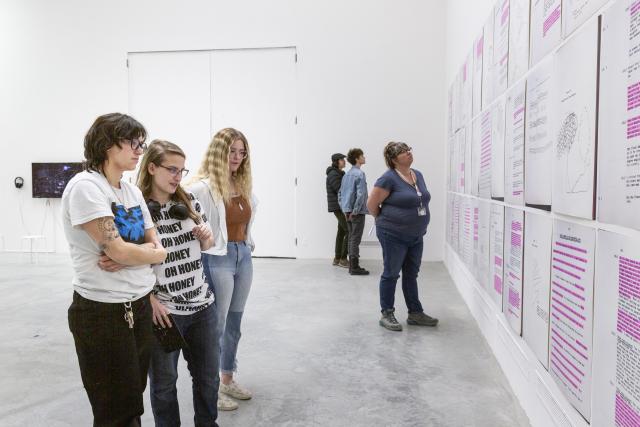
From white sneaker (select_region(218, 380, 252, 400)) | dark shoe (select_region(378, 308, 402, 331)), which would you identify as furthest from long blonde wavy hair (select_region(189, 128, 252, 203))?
dark shoe (select_region(378, 308, 402, 331))

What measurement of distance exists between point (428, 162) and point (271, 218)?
2440 mm

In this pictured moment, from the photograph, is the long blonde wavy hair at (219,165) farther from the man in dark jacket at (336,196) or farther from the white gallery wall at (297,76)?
the white gallery wall at (297,76)

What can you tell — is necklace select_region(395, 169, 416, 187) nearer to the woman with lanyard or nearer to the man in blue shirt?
the woman with lanyard

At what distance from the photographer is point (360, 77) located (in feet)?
22.4


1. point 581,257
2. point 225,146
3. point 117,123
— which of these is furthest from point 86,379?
point 581,257

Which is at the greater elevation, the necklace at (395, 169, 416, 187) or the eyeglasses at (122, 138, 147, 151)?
the eyeglasses at (122, 138, 147, 151)

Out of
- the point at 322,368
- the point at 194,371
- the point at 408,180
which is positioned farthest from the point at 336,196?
the point at 194,371

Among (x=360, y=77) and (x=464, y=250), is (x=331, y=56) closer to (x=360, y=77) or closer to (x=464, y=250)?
(x=360, y=77)

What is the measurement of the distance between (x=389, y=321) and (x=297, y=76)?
444 cm

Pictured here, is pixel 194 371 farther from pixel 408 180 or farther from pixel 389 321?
pixel 408 180

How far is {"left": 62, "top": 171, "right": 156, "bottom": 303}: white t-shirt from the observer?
142 centimetres

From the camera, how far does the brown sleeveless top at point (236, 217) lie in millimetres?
2264

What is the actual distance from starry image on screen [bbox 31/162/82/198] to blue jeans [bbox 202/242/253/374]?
628 centimetres

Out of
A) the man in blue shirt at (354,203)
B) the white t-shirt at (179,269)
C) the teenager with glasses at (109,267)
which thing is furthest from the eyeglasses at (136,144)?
the man in blue shirt at (354,203)
